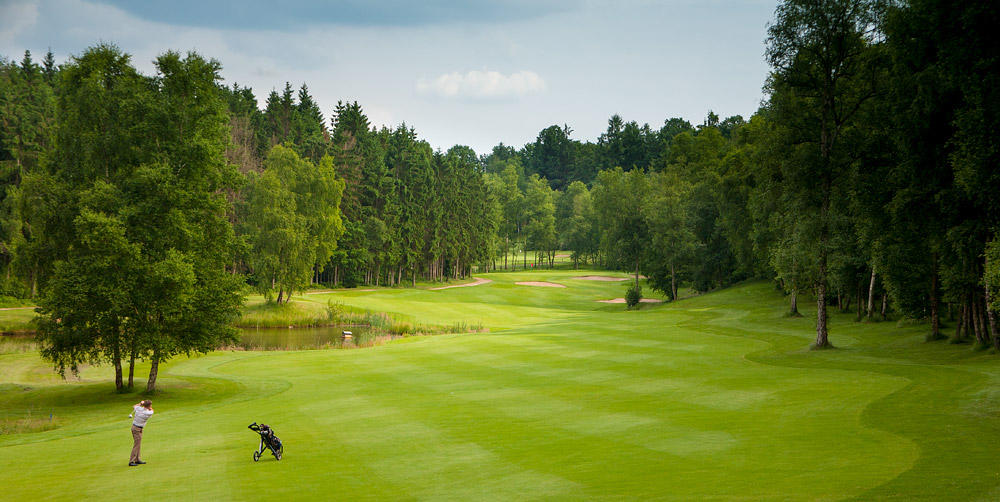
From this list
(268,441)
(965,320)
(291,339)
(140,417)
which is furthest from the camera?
(291,339)

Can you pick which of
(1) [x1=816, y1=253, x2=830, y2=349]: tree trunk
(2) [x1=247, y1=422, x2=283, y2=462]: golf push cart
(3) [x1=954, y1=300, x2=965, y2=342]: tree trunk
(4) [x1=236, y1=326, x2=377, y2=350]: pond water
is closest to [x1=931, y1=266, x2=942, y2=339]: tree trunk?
(3) [x1=954, y1=300, x2=965, y2=342]: tree trunk

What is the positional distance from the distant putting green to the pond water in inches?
331

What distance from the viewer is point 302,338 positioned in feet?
167

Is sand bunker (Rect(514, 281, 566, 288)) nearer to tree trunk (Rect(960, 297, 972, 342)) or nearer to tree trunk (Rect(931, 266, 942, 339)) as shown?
tree trunk (Rect(931, 266, 942, 339))

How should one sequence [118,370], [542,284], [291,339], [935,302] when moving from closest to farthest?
[118,370] < [935,302] < [291,339] < [542,284]

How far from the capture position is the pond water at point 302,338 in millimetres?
46250

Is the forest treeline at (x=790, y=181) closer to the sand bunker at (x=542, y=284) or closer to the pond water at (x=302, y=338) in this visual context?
the pond water at (x=302, y=338)

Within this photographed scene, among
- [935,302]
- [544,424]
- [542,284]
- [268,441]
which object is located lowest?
[544,424]

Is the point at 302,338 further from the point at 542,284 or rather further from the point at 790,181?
the point at 542,284

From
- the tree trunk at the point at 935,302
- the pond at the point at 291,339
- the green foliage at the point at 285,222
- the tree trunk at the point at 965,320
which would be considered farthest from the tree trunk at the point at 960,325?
the green foliage at the point at 285,222

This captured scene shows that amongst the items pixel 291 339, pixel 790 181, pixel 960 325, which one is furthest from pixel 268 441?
pixel 291 339

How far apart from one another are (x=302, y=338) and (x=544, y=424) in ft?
120

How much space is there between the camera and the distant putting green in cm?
1260

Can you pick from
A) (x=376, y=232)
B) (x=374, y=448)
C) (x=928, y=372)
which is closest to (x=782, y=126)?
(x=928, y=372)
